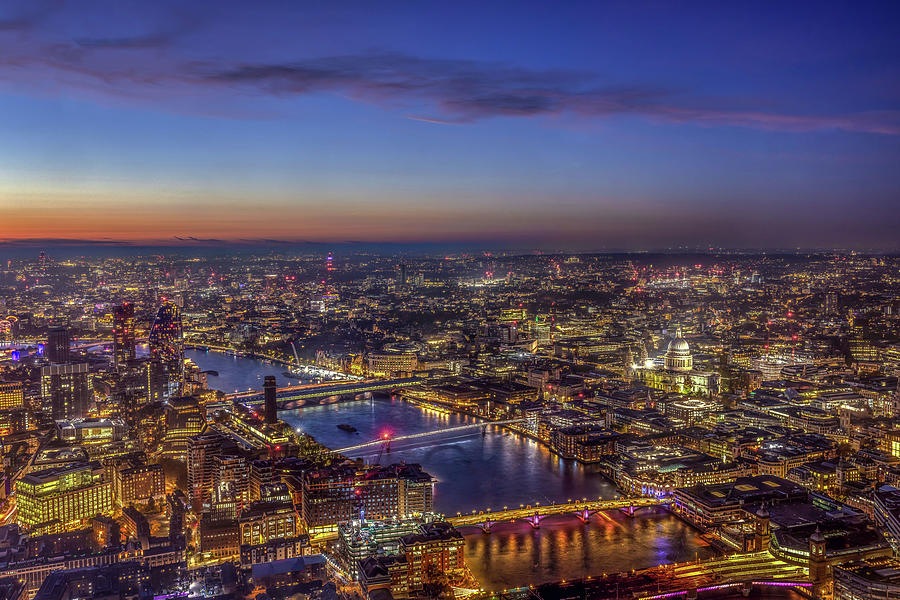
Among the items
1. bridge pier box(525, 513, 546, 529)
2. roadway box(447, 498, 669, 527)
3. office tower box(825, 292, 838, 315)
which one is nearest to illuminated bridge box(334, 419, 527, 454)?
roadway box(447, 498, 669, 527)

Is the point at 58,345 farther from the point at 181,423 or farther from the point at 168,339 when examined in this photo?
the point at 181,423

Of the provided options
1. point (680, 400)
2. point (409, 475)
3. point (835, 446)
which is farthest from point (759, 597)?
point (680, 400)

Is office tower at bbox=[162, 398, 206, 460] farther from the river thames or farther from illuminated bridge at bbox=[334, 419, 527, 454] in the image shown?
illuminated bridge at bbox=[334, 419, 527, 454]

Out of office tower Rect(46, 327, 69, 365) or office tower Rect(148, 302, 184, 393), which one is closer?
office tower Rect(46, 327, 69, 365)

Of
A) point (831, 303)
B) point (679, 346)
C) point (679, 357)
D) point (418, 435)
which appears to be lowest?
point (418, 435)

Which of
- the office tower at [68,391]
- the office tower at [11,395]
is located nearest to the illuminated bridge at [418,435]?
the office tower at [68,391]

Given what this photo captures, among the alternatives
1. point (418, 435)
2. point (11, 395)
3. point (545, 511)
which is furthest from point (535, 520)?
point (11, 395)

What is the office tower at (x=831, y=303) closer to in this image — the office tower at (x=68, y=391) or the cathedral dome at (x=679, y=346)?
the cathedral dome at (x=679, y=346)

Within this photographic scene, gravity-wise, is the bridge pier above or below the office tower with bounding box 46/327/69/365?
below
